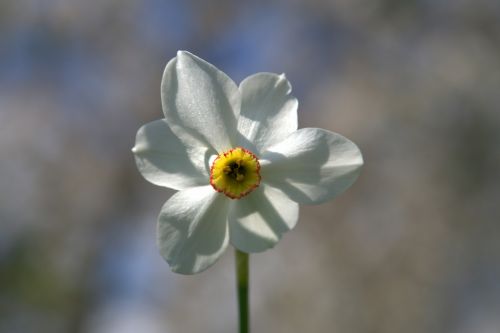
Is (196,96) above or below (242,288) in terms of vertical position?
above

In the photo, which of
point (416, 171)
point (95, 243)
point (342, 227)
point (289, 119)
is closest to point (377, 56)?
point (416, 171)

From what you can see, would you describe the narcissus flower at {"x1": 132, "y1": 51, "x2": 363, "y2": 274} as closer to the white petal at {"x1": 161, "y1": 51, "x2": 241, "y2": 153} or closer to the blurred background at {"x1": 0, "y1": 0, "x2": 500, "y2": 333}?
the white petal at {"x1": 161, "y1": 51, "x2": 241, "y2": 153}

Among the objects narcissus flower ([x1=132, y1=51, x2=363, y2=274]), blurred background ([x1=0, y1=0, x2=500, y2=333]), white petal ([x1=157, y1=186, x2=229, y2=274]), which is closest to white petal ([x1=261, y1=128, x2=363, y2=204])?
narcissus flower ([x1=132, y1=51, x2=363, y2=274])

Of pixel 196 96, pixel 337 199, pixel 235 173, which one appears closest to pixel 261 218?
pixel 235 173

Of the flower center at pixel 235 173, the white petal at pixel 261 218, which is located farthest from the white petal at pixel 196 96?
the white petal at pixel 261 218

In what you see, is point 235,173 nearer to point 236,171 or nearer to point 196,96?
point 236,171

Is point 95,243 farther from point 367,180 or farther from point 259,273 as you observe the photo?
point 367,180
